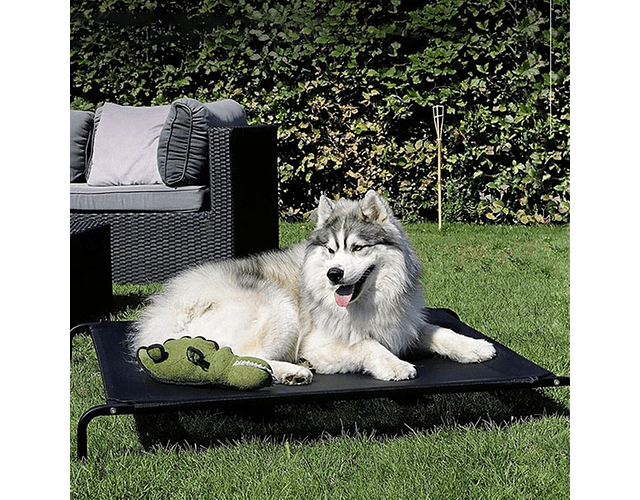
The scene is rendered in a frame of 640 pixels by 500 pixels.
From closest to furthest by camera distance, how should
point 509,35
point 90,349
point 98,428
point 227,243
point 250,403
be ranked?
point 250,403
point 98,428
point 90,349
point 227,243
point 509,35

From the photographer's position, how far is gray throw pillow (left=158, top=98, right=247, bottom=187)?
4.45m

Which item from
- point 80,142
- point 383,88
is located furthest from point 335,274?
point 383,88

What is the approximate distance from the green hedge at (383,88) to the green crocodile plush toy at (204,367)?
2827mm

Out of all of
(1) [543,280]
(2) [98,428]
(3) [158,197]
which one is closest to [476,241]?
(1) [543,280]

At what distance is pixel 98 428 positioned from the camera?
8.45ft

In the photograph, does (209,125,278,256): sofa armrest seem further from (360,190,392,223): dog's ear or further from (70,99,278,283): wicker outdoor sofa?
(360,190,392,223): dog's ear

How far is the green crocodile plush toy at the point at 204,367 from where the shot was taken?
2373 millimetres

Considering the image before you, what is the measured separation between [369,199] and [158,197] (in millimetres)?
2111

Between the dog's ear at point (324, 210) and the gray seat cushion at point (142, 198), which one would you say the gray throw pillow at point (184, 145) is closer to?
the gray seat cushion at point (142, 198)

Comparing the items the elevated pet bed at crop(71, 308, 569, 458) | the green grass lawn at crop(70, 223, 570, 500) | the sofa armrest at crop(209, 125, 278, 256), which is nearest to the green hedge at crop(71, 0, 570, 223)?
the sofa armrest at crop(209, 125, 278, 256)

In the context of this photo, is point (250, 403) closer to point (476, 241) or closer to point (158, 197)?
point (158, 197)

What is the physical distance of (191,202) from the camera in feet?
14.6

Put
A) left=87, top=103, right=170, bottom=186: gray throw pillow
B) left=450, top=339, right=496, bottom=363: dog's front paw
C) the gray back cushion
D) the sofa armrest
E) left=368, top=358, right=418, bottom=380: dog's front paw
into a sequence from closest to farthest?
1. left=368, top=358, right=418, bottom=380: dog's front paw
2. left=450, top=339, right=496, bottom=363: dog's front paw
3. the sofa armrest
4. left=87, top=103, right=170, bottom=186: gray throw pillow
5. the gray back cushion

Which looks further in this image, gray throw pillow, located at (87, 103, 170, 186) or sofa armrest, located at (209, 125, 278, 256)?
gray throw pillow, located at (87, 103, 170, 186)
